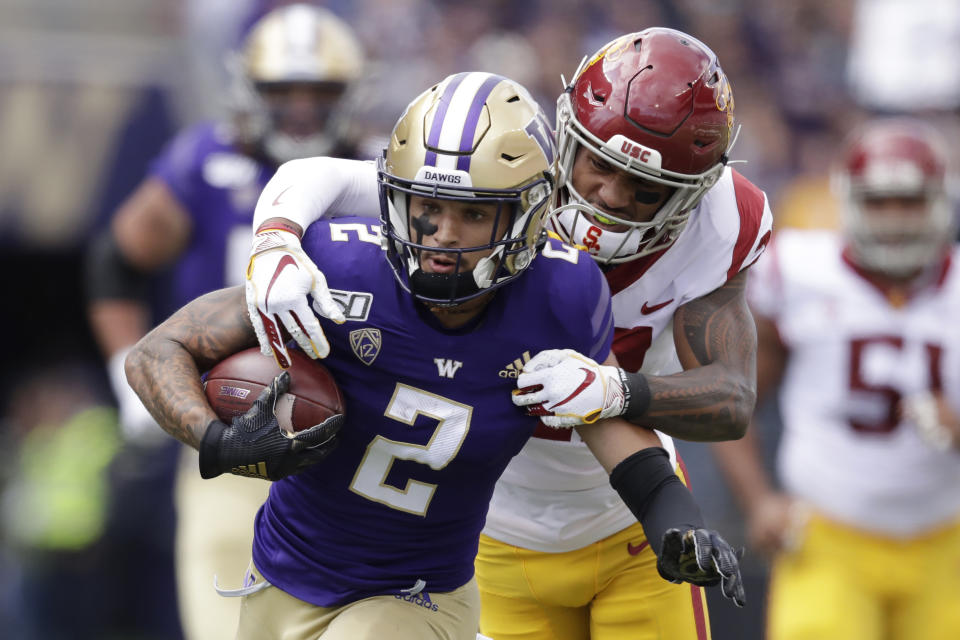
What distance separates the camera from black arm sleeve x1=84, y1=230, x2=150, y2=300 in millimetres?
5754

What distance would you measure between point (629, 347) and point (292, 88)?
100 inches

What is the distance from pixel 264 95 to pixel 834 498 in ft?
8.81

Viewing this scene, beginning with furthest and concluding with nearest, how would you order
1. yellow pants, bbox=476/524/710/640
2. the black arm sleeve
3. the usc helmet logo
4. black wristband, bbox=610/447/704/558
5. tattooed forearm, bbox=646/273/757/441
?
the black arm sleeve, yellow pants, bbox=476/524/710/640, the usc helmet logo, tattooed forearm, bbox=646/273/757/441, black wristband, bbox=610/447/704/558

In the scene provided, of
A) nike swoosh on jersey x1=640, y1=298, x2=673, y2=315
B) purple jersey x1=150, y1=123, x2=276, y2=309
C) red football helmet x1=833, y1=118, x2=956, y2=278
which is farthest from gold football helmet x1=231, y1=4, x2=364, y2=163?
nike swoosh on jersey x1=640, y1=298, x2=673, y2=315

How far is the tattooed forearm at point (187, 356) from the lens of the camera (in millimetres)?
2742

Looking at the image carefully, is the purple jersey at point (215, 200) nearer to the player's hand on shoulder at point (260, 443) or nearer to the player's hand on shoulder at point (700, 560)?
the player's hand on shoulder at point (260, 443)

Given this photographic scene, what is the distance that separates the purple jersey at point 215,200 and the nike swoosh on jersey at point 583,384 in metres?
2.66

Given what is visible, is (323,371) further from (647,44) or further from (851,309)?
(851,309)

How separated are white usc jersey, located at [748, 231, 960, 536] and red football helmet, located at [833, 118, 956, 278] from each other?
0.10 meters

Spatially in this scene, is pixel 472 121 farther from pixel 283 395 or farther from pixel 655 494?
pixel 655 494

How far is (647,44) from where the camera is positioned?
341 cm

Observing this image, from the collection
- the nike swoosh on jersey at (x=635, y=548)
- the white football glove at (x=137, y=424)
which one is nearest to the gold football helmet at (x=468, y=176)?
the nike swoosh on jersey at (x=635, y=548)

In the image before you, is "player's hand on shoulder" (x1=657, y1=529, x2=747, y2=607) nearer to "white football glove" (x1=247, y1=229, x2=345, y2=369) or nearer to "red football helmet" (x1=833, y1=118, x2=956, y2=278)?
"white football glove" (x1=247, y1=229, x2=345, y2=369)

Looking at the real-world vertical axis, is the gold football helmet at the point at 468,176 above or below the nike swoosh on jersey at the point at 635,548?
above
